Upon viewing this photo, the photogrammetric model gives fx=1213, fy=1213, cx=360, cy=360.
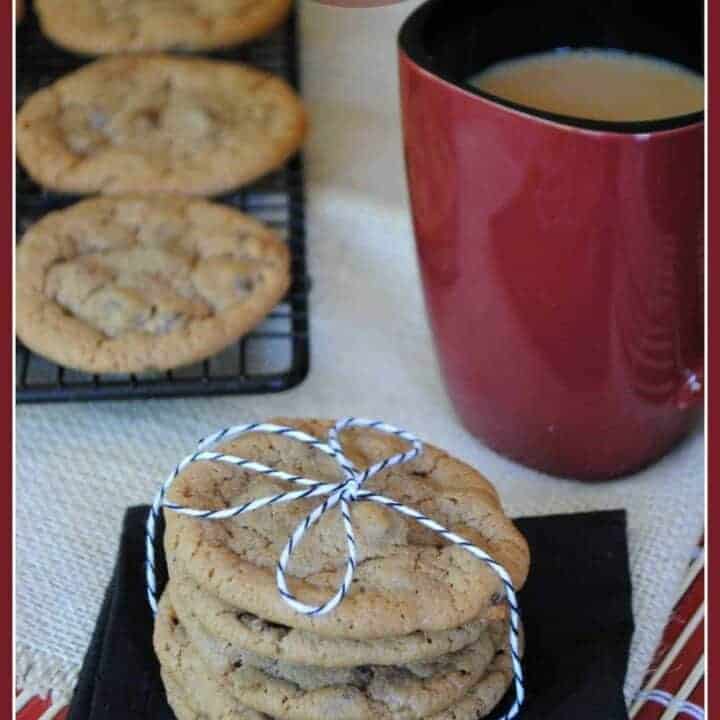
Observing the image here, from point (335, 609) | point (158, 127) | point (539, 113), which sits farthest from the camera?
point (158, 127)

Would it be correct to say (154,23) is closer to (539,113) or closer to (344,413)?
(344,413)

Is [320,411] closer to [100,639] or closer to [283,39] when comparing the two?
[100,639]

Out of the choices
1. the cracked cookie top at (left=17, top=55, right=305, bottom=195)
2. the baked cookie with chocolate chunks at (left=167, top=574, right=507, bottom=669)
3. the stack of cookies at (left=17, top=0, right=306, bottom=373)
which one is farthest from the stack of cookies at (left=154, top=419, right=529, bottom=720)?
the cracked cookie top at (left=17, top=55, right=305, bottom=195)

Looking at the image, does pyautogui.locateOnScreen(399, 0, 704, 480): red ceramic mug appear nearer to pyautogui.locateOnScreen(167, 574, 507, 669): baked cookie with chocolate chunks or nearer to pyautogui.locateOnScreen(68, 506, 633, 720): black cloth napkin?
pyautogui.locateOnScreen(68, 506, 633, 720): black cloth napkin

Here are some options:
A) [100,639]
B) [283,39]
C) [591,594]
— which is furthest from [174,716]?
[283,39]

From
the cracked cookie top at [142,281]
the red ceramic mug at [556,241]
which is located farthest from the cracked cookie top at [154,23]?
the red ceramic mug at [556,241]

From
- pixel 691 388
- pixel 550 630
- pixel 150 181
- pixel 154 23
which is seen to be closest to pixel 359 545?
pixel 550 630
